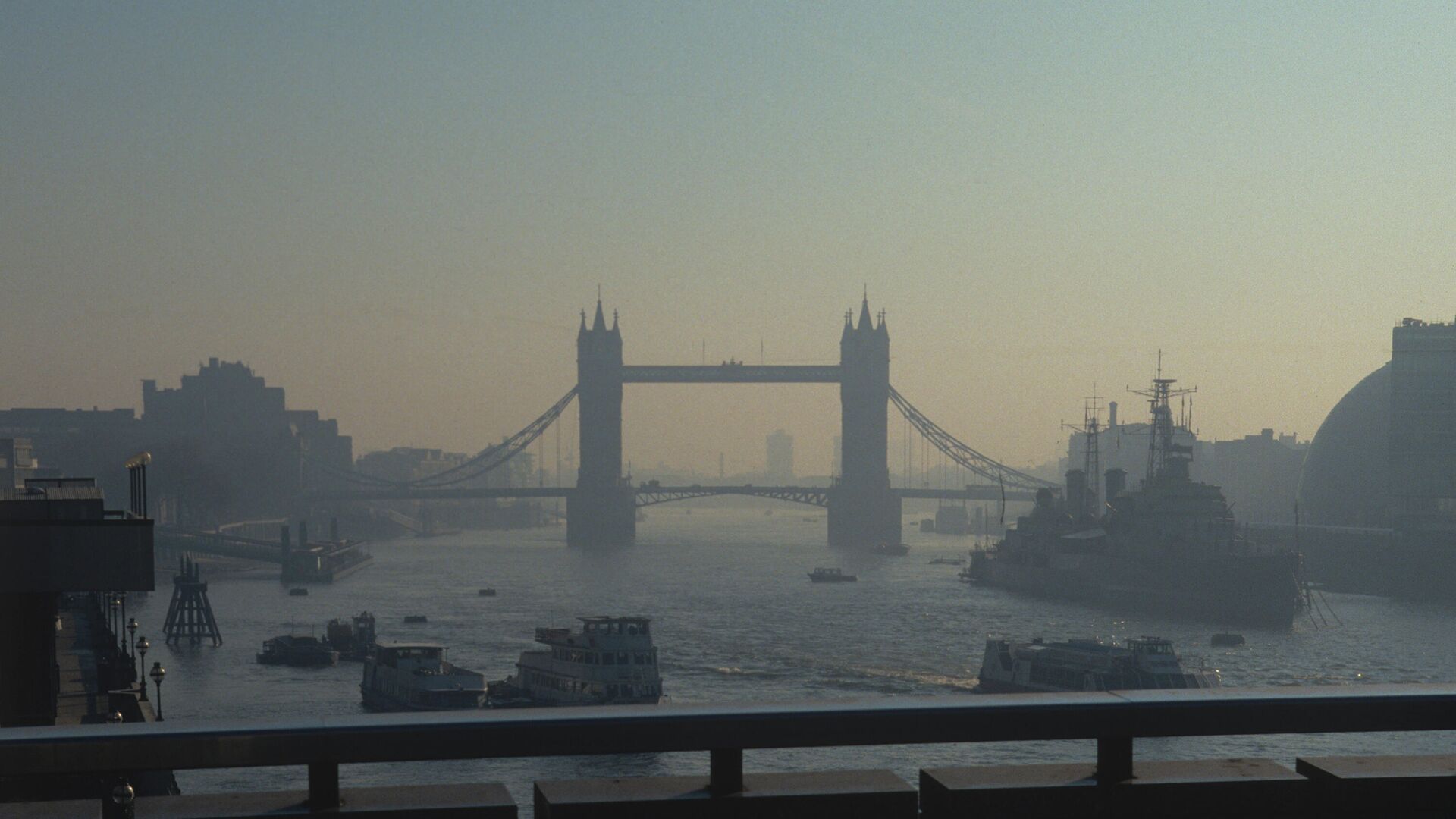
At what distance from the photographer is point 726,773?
252 cm

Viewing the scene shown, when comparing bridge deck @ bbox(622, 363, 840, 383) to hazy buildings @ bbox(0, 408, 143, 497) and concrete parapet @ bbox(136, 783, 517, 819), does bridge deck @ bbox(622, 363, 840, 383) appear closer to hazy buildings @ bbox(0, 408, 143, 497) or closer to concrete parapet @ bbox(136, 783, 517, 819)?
hazy buildings @ bbox(0, 408, 143, 497)

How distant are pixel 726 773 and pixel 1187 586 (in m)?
62.8

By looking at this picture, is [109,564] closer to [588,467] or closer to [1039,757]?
[1039,757]

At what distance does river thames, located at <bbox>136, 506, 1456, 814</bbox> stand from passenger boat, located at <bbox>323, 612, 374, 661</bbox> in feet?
2.23

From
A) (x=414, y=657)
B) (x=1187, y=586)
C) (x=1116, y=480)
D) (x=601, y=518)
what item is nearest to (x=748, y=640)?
(x=414, y=657)

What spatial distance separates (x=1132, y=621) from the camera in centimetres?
5919

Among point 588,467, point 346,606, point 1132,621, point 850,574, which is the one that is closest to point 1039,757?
point 1132,621

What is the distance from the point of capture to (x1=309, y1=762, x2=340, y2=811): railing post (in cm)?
239

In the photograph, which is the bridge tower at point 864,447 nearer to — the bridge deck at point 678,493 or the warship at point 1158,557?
the bridge deck at point 678,493

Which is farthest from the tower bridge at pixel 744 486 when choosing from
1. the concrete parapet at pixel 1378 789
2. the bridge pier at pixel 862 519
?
the concrete parapet at pixel 1378 789

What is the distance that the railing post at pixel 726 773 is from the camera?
2504 mm

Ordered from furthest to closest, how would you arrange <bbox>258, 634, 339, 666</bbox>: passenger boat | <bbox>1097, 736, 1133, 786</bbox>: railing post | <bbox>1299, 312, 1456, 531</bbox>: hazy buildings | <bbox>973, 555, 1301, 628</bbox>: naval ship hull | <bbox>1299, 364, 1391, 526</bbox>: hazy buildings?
<bbox>1299, 364, 1391, 526</bbox>: hazy buildings
<bbox>1299, 312, 1456, 531</bbox>: hazy buildings
<bbox>973, 555, 1301, 628</bbox>: naval ship hull
<bbox>258, 634, 339, 666</bbox>: passenger boat
<bbox>1097, 736, 1133, 786</bbox>: railing post

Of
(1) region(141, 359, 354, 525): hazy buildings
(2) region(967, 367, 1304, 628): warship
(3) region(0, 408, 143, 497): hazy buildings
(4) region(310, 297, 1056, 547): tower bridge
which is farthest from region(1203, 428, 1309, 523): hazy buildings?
(3) region(0, 408, 143, 497): hazy buildings

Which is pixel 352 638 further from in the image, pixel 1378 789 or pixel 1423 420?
pixel 1423 420
